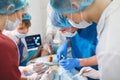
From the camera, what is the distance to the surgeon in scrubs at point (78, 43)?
157 centimetres

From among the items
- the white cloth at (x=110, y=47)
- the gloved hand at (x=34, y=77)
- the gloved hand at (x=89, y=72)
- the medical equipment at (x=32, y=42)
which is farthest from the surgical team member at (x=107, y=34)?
the medical equipment at (x=32, y=42)

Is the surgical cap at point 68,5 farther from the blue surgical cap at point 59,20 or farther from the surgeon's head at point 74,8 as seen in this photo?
the blue surgical cap at point 59,20

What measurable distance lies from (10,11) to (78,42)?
0.72 metres

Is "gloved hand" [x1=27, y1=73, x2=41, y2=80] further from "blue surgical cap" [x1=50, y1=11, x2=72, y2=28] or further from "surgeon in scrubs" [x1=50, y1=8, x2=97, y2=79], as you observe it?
"blue surgical cap" [x1=50, y1=11, x2=72, y2=28]

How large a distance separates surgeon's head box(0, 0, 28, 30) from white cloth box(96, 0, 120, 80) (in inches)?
24.6

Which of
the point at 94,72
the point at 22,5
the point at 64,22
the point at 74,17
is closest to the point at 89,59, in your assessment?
the point at 94,72

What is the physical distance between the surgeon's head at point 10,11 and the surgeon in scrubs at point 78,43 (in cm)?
27

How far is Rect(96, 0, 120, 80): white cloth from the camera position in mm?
858

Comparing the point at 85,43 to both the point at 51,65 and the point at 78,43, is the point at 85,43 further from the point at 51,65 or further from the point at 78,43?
the point at 51,65

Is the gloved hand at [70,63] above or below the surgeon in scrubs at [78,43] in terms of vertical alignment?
below

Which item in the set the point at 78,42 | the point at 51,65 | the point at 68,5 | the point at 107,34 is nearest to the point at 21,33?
the point at 51,65

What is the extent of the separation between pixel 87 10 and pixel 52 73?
0.66 meters

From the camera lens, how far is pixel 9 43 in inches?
51.1

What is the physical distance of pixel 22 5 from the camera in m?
1.35
